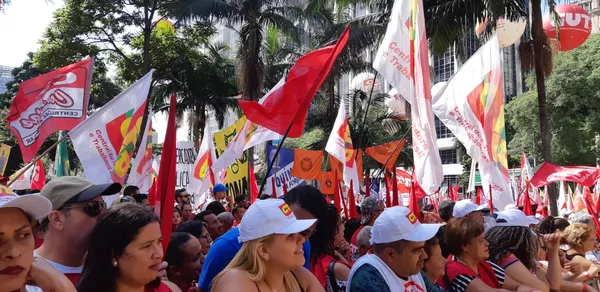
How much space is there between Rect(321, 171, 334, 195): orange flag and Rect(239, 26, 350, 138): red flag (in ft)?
21.3

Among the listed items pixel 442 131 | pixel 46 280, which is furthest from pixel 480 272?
pixel 442 131

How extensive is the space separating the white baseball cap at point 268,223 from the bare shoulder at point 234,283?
0.19m

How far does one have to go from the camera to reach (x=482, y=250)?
415 centimetres

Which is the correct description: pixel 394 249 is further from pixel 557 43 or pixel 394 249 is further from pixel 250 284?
pixel 557 43

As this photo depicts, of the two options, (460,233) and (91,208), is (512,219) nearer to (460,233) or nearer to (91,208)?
(460,233)

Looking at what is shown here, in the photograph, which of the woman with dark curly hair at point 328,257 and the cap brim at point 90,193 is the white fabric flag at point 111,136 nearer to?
the woman with dark curly hair at point 328,257

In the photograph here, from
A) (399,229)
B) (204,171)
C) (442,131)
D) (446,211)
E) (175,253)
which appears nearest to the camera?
(175,253)

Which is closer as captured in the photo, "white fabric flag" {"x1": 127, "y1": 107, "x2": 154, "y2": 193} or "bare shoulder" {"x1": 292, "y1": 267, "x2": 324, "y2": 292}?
"bare shoulder" {"x1": 292, "y1": 267, "x2": 324, "y2": 292}

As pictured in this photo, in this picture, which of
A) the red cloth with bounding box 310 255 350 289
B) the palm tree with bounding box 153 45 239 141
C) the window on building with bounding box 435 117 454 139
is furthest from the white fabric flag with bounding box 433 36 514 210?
the window on building with bounding box 435 117 454 139

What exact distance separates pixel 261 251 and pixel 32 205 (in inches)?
46.0

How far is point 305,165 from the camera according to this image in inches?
490

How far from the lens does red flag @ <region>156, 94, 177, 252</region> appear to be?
340 cm

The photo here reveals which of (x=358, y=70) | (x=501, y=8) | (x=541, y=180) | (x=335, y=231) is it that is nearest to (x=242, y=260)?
(x=335, y=231)

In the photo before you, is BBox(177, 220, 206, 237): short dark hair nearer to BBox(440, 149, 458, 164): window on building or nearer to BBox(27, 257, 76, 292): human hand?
BBox(27, 257, 76, 292): human hand
